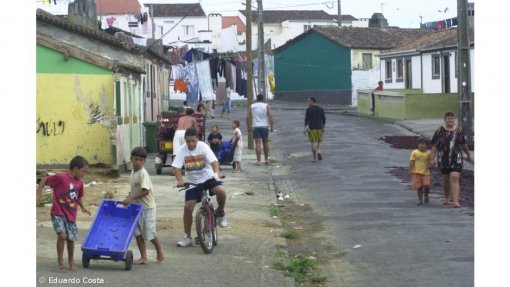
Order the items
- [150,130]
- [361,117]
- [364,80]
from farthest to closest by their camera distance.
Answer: [364,80]
[361,117]
[150,130]

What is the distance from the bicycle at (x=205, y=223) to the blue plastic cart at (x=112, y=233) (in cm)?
113

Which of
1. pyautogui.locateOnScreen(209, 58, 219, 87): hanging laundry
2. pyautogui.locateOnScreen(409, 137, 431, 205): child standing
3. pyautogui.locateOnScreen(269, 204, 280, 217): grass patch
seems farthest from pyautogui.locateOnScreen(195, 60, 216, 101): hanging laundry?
pyautogui.locateOnScreen(409, 137, 431, 205): child standing

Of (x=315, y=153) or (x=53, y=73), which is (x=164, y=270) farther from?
(x=315, y=153)

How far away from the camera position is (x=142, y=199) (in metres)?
10.9

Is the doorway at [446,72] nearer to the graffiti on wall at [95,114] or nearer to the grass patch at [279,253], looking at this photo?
the graffiti on wall at [95,114]

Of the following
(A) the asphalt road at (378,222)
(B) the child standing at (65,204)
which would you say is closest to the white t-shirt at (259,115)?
(A) the asphalt road at (378,222)

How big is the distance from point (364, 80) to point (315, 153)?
33477 millimetres

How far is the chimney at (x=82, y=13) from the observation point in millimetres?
30734

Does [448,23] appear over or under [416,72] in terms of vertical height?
over

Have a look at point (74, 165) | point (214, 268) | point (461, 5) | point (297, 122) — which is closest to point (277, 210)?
point (214, 268)

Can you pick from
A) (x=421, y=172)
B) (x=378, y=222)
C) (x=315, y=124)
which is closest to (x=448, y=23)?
(x=315, y=124)

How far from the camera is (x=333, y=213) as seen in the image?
16.1 m

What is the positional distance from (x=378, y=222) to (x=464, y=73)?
12.1 metres

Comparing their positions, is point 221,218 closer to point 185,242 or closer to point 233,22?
point 185,242
